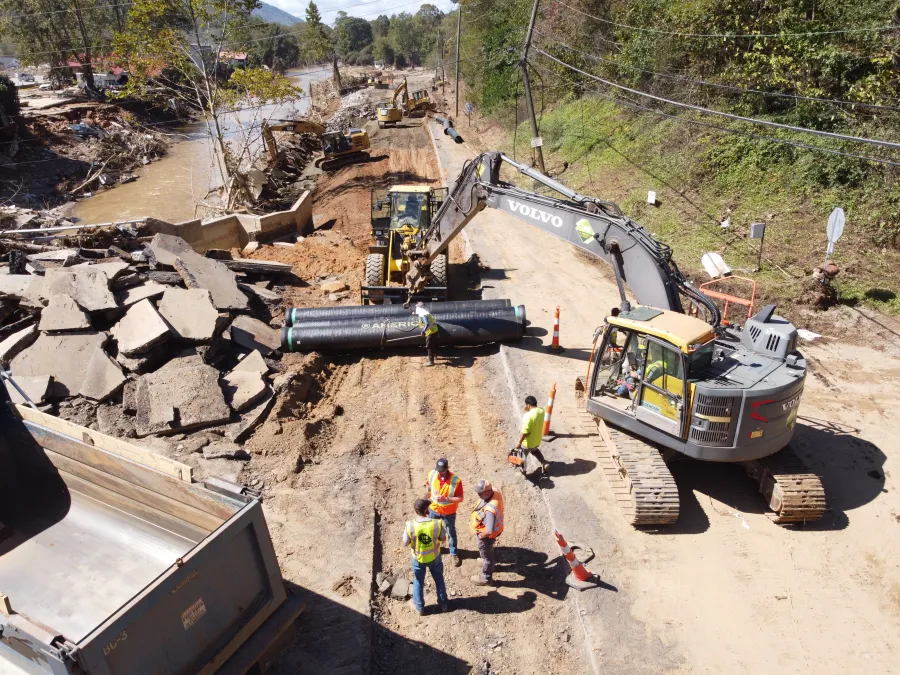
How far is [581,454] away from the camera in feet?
31.8

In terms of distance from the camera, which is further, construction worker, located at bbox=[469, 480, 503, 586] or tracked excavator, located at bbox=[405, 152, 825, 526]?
tracked excavator, located at bbox=[405, 152, 825, 526]

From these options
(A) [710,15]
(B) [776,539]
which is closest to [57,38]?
(A) [710,15]

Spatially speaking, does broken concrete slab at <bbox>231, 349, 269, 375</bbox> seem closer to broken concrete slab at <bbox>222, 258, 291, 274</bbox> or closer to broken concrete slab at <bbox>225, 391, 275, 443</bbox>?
broken concrete slab at <bbox>225, 391, 275, 443</bbox>

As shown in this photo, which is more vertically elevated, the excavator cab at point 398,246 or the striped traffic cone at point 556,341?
the excavator cab at point 398,246

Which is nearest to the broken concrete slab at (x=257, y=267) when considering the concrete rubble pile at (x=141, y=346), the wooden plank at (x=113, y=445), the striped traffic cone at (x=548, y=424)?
the concrete rubble pile at (x=141, y=346)

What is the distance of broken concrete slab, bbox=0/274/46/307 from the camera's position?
37.6 ft

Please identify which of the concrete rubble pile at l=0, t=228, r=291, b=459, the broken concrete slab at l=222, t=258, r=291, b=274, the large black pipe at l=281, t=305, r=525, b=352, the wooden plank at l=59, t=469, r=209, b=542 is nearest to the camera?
the wooden plank at l=59, t=469, r=209, b=542

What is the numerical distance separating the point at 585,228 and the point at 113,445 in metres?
7.33

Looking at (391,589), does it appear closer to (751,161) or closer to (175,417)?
(175,417)

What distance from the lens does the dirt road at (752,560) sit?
260 inches

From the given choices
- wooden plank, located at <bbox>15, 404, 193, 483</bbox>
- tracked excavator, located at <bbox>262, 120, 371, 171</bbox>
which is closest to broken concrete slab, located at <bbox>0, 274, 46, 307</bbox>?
wooden plank, located at <bbox>15, 404, 193, 483</bbox>

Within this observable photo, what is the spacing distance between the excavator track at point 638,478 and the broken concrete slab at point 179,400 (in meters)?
6.20

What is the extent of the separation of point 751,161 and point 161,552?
19848 millimetres

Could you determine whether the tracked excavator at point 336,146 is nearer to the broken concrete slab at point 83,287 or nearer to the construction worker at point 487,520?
the broken concrete slab at point 83,287
